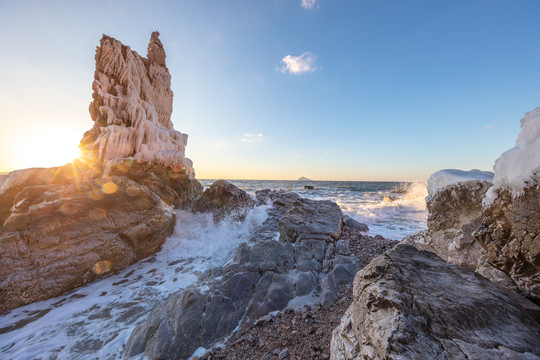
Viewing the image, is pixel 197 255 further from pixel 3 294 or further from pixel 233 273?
pixel 3 294

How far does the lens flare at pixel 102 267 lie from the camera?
6720mm

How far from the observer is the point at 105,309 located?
17.6 feet

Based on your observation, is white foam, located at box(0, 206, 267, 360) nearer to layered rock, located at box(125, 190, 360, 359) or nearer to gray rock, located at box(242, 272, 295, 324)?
layered rock, located at box(125, 190, 360, 359)

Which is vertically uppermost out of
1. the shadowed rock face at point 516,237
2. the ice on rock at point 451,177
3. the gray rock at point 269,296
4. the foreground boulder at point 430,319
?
the ice on rock at point 451,177

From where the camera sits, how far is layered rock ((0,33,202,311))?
6105 mm

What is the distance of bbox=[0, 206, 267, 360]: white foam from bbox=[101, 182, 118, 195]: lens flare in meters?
3.24

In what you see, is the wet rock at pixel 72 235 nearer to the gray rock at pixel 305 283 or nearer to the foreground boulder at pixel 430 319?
the gray rock at pixel 305 283

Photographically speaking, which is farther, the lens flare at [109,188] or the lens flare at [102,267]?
the lens flare at [109,188]

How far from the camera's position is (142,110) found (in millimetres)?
12195

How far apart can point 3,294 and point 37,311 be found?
114 centimetres

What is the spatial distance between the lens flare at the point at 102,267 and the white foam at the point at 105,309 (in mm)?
303

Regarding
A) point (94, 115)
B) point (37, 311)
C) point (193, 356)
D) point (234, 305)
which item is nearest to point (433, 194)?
point (234, 305)

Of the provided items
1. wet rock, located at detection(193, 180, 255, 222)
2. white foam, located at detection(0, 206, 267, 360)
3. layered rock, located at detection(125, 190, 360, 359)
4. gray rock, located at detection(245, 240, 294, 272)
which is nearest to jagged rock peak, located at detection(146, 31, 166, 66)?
wet rock, located at detection(193, 180, 255, 222)

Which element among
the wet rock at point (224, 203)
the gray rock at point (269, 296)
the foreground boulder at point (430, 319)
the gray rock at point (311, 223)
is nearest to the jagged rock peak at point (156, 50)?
the wet rock at point (224, 203)
